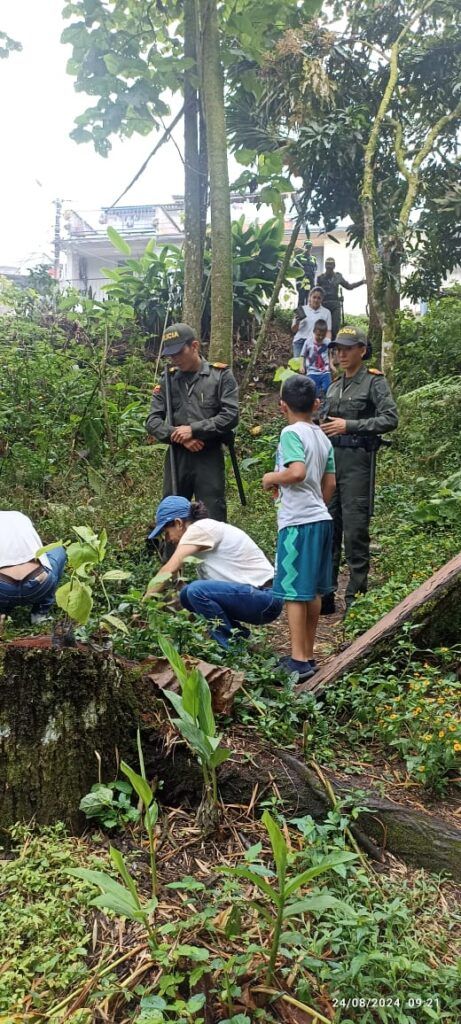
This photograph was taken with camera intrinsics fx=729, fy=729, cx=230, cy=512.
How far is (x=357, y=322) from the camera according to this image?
17.1 meters

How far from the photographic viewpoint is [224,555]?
395 centimetres

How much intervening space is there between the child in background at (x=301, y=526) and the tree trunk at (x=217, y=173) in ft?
16.7

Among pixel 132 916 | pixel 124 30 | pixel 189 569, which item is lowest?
pixel 132 916

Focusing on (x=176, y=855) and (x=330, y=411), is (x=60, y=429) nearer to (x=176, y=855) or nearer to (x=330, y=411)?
(x=330, y=411)

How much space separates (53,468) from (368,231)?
7.17 m

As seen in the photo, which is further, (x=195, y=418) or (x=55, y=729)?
(x=195, y=418)

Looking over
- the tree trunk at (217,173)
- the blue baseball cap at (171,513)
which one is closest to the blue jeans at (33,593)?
the blue baseball cap at (171,513)

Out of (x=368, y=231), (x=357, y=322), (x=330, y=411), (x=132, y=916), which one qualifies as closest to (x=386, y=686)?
(x=132, y=916)

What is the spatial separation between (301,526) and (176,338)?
7.14ft

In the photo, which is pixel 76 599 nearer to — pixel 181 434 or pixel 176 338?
pixel 181 434

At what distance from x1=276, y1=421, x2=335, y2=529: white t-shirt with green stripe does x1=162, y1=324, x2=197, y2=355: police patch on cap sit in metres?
1.77

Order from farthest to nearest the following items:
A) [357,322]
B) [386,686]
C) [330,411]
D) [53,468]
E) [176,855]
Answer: [357,322]
[53,468]
[330,411]
[386,686]
[176,855]

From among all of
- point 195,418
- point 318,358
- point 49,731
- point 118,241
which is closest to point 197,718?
point 49,731

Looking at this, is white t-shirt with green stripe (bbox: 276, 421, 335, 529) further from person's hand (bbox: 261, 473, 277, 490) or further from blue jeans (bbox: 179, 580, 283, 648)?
blue jeans (bbox: 179, 580, 283, 648)
